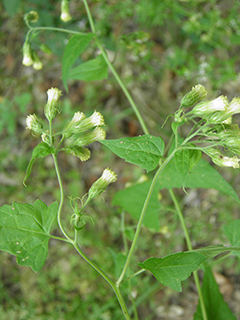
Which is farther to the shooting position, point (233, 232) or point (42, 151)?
point (233, 232)

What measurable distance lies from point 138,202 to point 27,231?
88 centimetres

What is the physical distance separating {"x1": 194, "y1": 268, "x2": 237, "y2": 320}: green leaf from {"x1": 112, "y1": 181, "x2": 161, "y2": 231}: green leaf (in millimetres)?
502

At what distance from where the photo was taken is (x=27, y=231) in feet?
4.58

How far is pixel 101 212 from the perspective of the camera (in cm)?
340

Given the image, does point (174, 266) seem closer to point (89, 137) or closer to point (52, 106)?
point (89, 137)

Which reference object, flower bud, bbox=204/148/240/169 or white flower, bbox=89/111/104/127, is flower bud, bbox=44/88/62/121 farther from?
flower bud, bbox=204/148/240/169

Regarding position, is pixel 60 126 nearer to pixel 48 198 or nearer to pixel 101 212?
pixel 48 198

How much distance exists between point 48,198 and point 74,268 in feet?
3.22

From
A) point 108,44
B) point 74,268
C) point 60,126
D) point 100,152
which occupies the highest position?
point 108,44

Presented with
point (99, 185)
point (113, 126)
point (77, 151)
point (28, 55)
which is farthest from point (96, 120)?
point (113, 126)

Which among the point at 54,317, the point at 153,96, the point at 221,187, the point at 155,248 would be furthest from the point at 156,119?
the point at 54,317

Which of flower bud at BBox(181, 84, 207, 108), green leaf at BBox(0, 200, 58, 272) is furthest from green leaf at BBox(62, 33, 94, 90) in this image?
green leaf at BBox(0, 200, 58, 272)

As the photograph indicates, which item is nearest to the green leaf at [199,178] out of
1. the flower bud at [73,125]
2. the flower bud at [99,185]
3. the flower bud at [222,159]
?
the flower bud at [222,159]

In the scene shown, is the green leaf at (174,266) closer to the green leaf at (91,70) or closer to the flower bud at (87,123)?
the flower bud at (87,123)
